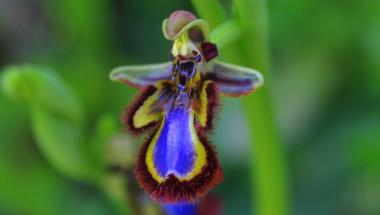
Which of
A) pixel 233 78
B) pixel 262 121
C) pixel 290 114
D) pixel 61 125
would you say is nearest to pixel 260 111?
pixel 262 121

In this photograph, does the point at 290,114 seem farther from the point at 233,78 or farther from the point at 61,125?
the point at 233,78

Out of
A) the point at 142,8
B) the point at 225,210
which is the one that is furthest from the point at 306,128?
the point at 142,8

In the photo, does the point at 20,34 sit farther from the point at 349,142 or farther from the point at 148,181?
the point at 148,181

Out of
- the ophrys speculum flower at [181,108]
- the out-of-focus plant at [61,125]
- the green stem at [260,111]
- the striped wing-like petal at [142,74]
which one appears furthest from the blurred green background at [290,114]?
the ophrys speculum flower at [181,108]

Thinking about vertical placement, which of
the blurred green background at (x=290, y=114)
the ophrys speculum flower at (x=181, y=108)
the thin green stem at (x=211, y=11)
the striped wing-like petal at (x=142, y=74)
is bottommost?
the ophrys speculum flower at (x=181, y=108)

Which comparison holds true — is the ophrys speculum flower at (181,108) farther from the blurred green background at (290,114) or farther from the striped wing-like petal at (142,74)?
the blurred green background at (290,114)

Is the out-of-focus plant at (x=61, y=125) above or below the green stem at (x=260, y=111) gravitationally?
above
